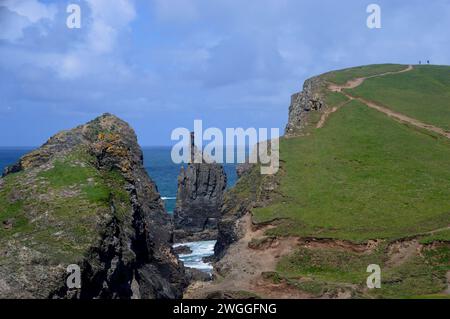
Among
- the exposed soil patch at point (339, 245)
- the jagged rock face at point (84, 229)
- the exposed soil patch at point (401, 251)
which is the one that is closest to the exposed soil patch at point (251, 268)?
Answer: the exposed soil patch at point (339, 245)

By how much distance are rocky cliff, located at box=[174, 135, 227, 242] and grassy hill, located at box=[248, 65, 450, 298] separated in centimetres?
3895

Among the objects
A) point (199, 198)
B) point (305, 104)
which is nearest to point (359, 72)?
point (305, 104)

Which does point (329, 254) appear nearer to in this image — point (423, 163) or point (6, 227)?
point (423, 163)

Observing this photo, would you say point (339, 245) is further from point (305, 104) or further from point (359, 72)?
point (359, 72)

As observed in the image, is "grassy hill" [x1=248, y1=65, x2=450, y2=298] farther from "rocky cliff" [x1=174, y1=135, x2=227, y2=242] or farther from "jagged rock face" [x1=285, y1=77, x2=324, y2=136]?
"rocky cliff" [x1=174, y1=135, x2=227, y2=242]

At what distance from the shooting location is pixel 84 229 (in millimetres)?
34594

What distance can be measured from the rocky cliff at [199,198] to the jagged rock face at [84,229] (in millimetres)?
42084

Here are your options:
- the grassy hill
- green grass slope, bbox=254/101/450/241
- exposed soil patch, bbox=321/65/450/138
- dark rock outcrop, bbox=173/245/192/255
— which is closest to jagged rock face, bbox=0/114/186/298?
the grassy hill

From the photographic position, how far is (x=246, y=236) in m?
42.4

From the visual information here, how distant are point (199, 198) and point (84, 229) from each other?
6516 centimetres

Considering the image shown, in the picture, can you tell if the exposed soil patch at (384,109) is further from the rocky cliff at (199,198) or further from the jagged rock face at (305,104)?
the rocky cliff at (199,198)

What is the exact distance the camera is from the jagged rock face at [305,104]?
205ft
